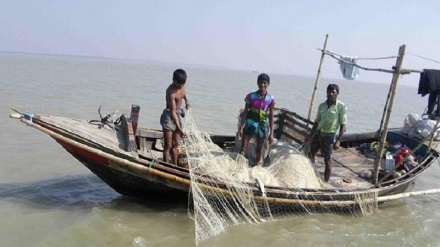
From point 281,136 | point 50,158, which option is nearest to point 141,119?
point 50,158

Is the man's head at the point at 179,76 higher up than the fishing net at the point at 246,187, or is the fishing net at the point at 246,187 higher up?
the man's head at the point at 179,76

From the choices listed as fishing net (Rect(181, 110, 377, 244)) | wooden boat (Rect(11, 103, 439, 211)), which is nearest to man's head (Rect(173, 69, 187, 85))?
fishing net (Rect(181, 110, 377, 244))

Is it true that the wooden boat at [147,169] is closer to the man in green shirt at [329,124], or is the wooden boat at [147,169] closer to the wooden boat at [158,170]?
the wooden boat at [158,170]

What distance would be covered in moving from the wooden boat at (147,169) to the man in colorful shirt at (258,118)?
1.00 metres

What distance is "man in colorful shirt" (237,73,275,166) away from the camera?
19.8ft

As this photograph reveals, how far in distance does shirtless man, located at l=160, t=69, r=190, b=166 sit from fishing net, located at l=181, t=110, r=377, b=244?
0.75 feet

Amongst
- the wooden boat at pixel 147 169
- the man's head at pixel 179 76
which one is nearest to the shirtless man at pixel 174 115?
the man's head at pixel 179 76

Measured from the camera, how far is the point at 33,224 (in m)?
5.59

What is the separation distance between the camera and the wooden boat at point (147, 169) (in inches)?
197

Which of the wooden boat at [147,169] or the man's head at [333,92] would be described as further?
the man's head at [333,92]

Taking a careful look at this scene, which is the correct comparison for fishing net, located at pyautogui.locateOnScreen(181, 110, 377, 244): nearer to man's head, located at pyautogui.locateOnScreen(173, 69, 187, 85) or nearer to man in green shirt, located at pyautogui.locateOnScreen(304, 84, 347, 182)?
man in green shirt, located at pyautogui.locateOnScreen(304, 84, 347, 182)

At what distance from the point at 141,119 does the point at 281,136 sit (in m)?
8.70

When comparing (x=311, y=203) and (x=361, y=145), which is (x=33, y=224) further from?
(x=361, y=145)

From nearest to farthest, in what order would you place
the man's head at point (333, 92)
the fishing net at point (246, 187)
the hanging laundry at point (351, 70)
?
1. the fishing net at point (246, 187)
2. the man's head at point (333, 92)
3. the hanging laundry at point (351, 70)
